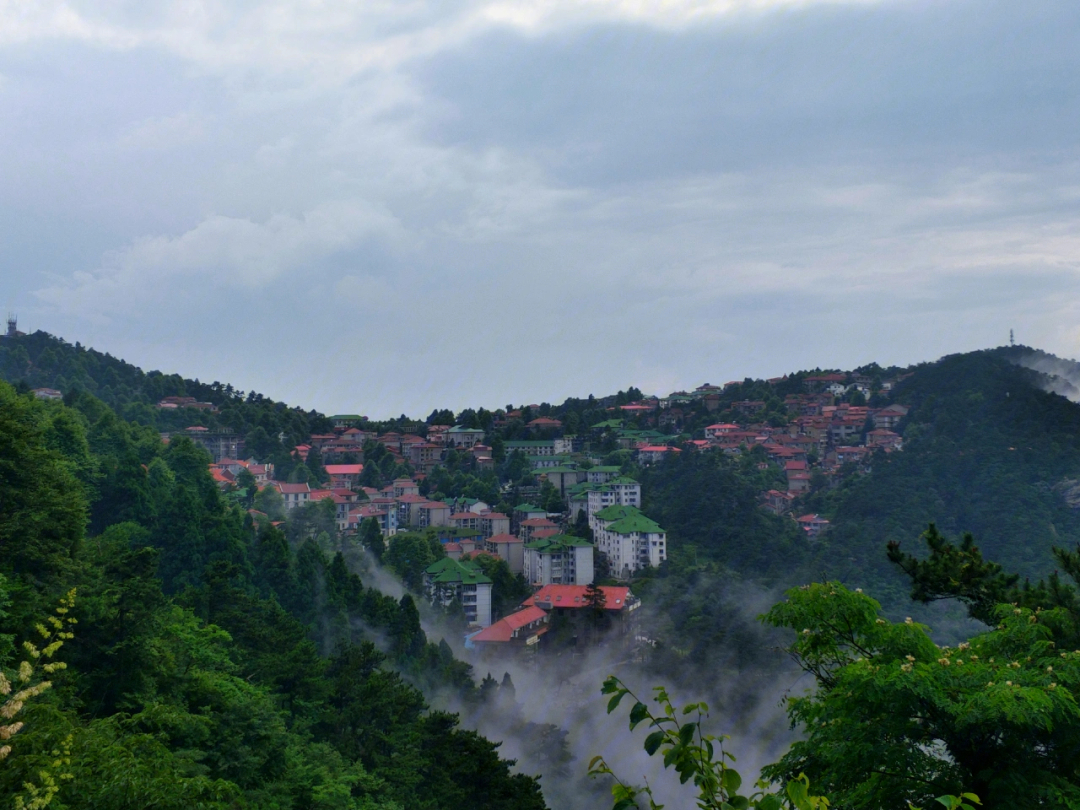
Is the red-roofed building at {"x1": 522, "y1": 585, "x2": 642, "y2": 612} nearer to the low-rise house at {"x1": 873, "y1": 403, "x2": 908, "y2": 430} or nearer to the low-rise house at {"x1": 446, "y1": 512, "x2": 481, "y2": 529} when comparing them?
the low-rise house at {"x1": 446, "y1": 512, "x2": 481, "y2": 529}

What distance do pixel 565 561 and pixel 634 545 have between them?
3.04 metres

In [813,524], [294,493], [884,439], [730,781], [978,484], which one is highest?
[884,439]

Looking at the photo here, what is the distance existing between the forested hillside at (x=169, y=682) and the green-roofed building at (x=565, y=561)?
1565 cm

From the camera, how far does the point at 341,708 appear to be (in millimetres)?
15125

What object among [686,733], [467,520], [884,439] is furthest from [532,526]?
[686,733]

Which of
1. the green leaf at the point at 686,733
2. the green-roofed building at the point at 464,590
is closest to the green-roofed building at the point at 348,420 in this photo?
the green-roofed building at the point at 464,590

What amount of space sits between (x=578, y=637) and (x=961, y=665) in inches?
1036

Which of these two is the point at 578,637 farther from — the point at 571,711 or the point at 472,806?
the point at 472,806

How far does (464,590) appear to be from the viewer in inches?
1335

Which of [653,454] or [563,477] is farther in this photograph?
[653,454]

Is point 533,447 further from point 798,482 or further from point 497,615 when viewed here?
point 497,615

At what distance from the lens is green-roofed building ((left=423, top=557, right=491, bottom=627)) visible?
33.7 meters

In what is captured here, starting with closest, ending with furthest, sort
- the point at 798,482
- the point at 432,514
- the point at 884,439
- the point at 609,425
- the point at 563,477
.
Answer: the point at 432,514, the point at 798,482, the point at 563,477, the point at 884,439, the point at 609,425

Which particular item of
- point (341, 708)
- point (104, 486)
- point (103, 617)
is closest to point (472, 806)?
point (341, 708)
